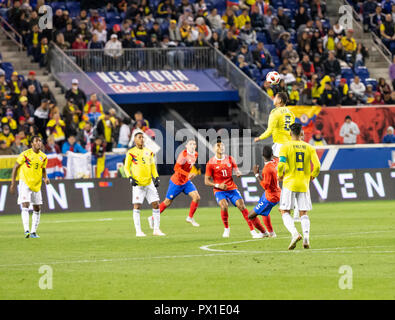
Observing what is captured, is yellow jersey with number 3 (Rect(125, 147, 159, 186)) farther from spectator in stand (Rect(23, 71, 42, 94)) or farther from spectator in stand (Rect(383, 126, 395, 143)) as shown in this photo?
spectator in stand (Rect(383, 126, 395, 143))

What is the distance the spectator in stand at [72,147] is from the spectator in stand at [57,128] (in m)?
0.72

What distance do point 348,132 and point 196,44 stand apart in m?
7.95

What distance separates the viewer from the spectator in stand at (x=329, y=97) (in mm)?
38250

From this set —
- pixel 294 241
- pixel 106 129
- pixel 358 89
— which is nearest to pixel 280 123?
pixel 294 241

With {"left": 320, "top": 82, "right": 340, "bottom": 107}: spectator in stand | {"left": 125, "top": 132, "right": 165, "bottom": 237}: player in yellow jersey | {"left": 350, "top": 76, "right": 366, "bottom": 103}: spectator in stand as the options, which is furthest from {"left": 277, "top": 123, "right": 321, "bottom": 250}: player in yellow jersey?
{"left": 350, "top": 76, "right": 366, "bottom": 103}: spectator in stand

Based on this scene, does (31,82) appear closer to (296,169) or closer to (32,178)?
(32,178)

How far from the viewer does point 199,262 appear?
1531 cm

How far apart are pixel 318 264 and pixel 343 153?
20.8 m

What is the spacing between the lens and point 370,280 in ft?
41.7

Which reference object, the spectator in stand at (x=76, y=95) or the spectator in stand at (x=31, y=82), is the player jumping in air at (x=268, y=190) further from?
the spectator in stand at (x=31, y=82)

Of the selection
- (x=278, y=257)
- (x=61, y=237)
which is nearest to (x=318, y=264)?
(x=278, y=257)
